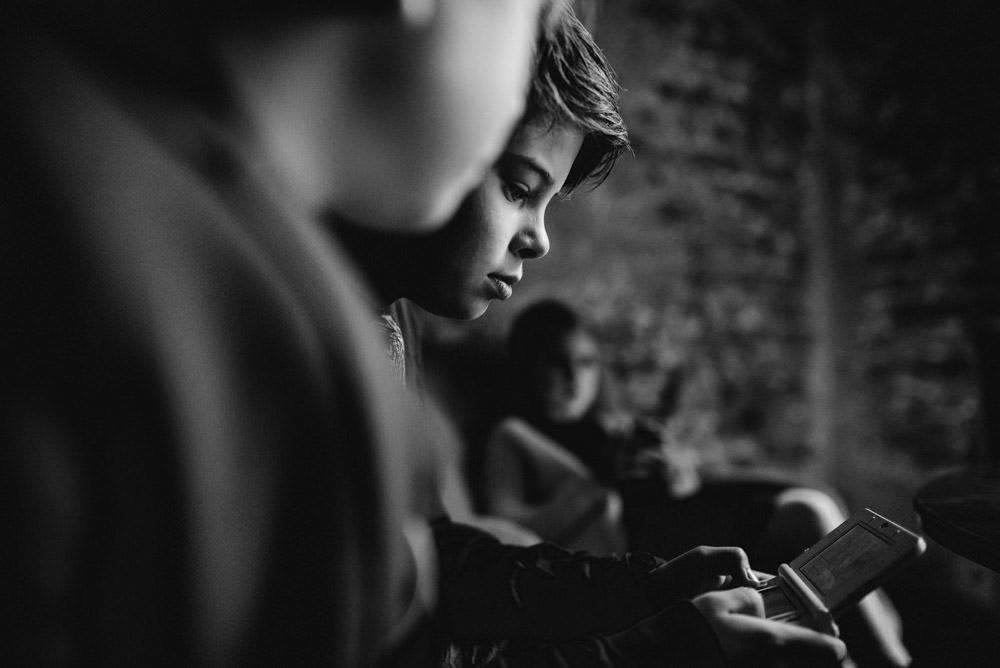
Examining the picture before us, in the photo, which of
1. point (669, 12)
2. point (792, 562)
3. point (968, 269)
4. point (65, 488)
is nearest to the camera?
point (65, 488)

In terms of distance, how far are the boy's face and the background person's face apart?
0.93 m

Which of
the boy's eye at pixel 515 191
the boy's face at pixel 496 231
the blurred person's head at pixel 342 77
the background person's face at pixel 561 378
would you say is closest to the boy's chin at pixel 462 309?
the boy's face at pixel 496 231

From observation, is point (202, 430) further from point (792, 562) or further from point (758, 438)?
point (758, 438)

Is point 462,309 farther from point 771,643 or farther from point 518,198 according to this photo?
point 771,643

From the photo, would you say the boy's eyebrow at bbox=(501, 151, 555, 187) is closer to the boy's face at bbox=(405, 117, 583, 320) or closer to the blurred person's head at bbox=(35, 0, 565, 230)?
the boy's face at bbox=(405, 117, 583, 320)

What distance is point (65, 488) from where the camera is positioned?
0.73ft

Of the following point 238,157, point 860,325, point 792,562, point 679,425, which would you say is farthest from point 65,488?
point 860,325

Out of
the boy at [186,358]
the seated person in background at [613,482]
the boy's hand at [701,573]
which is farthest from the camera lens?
the seated person in background at [613,482]

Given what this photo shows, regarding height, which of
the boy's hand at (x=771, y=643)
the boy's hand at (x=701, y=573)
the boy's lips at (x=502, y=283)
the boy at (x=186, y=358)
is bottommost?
the boy's hand at (x=701, y=573)

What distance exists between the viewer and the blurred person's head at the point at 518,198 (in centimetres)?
58

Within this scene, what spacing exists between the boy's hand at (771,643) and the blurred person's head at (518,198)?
37cm

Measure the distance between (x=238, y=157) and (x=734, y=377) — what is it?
2.40 meters

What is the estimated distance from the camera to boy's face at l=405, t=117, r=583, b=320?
58 cm

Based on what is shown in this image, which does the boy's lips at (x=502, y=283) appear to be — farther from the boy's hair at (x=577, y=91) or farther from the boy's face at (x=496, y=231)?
the boy's hair at (x=577, y=91)
